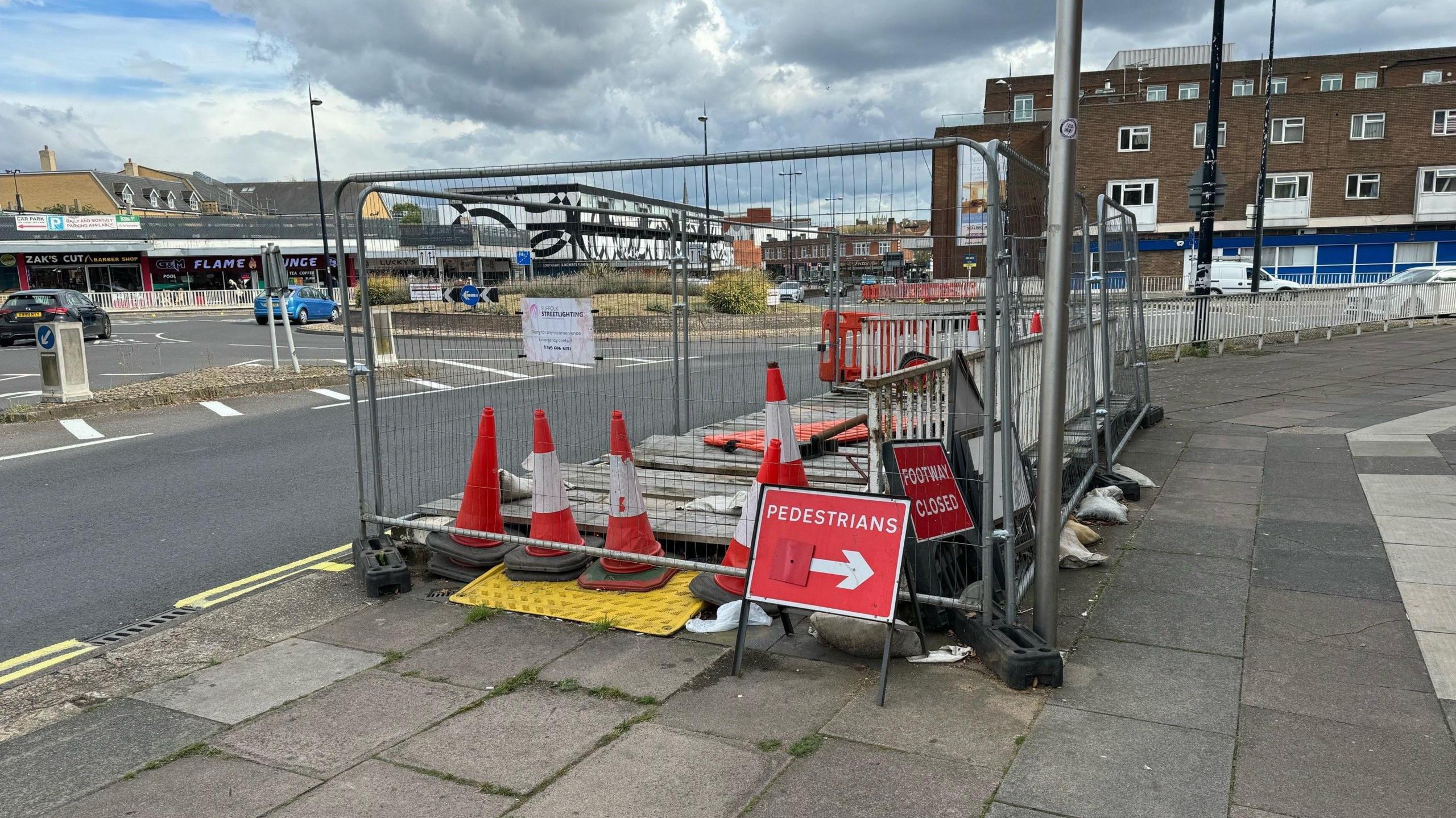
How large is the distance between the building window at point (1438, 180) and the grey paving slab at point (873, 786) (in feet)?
173

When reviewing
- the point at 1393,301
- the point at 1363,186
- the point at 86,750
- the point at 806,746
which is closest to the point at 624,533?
the point at 806,746

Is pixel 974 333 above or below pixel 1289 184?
below

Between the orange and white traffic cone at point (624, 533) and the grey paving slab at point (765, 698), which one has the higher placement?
the orange and white traffic cone at point (624, 533)

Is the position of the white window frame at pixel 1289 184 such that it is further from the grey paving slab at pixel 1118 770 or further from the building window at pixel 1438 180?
the grey paving slab at pixel 1118 770

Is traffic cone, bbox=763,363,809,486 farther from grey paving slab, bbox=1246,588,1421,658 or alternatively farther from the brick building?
the brick building

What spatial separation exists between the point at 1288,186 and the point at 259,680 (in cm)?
5275

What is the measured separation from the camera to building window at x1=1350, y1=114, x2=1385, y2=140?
44172 millimetres

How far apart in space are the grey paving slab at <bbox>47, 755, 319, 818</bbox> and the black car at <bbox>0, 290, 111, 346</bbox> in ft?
82.8

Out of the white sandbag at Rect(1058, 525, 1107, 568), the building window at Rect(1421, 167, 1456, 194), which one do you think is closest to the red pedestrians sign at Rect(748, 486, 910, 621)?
the white sandbag at Rect(1058, 525, 1107, 568)

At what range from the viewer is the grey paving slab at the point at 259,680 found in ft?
12.8

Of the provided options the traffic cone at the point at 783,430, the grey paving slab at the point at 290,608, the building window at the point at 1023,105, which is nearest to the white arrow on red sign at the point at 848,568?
the traffic cone at the point at 783,430

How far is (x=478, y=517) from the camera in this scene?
18.1ft

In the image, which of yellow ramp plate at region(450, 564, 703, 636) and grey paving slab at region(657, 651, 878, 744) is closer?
grey paving slab at region(657, 651, 878, 744)

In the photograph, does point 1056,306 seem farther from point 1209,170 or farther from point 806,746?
point 1209,170
